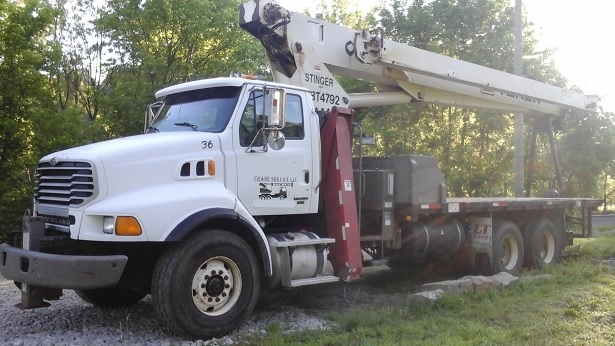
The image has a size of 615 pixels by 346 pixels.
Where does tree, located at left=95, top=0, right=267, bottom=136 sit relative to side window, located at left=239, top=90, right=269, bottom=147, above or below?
above

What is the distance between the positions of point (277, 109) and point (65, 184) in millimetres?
2369

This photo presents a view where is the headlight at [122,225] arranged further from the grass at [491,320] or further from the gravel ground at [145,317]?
the grass at [491,320]

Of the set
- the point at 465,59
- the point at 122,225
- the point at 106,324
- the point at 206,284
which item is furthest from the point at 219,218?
the point at 465,59

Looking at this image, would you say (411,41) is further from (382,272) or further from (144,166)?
(144,166)

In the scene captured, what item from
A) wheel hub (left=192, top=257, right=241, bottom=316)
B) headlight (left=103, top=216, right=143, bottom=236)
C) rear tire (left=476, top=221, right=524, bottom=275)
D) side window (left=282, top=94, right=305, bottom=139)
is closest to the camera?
Result: headlight (left=103, top=216, right=143, bottom=236)

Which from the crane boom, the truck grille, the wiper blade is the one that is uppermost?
the crane boom

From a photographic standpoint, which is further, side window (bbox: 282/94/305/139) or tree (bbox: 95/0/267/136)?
tree (bbox: 95/0/267/136)

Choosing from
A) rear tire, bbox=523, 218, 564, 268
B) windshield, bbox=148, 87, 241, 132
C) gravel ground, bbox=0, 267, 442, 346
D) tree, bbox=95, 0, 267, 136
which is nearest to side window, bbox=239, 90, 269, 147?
windshield, bbox=148, 87, 241, 132

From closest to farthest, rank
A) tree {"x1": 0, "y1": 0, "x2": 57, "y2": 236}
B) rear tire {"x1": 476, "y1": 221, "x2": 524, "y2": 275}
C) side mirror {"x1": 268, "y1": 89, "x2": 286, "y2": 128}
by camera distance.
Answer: side mirror {"x1": 268, "y1": 89, "x2": 286, "y2": 128}
rear tire {"x1": 476, "y1": 221, "x2": 524, "y2": 275}
tree {"x1": 0, "y1": 0, "x2": 57, "y2": 236}

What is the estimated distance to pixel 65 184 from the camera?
247 inches

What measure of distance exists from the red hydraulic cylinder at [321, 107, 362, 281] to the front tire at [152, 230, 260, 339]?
1.44 metres

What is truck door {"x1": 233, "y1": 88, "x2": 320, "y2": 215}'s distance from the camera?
22.7ft

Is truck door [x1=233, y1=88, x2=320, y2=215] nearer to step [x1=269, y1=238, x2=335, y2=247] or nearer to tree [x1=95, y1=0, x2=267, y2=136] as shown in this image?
step [x1=269, y1=238, x2=335, y2=247]

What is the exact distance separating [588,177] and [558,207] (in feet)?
57.6
